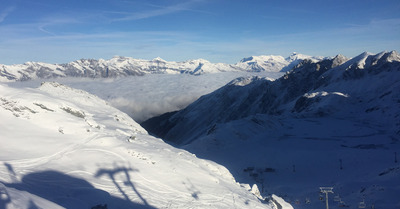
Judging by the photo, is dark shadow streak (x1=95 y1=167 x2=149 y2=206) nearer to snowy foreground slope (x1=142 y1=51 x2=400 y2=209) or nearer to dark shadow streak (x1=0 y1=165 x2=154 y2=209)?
dark shadow streak (x1=0 y1=165 x2=154 y2=209)

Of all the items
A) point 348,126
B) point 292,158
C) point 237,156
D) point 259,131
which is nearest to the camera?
point 292,158

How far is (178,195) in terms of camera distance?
883 inches

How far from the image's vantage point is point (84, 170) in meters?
22.0

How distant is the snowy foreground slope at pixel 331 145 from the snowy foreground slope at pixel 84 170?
2522 centimetres

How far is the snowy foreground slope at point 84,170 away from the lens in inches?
700

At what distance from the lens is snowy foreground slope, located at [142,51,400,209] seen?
50.0 m

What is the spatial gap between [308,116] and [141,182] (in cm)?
13042

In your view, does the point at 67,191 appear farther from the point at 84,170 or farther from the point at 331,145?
the point at 331,145

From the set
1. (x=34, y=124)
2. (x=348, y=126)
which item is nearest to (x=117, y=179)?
(x=34, y=124)

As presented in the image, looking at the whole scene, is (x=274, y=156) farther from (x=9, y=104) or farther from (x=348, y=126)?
(x=9, y=104)

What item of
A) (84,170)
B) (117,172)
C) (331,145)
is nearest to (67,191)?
(84,170)

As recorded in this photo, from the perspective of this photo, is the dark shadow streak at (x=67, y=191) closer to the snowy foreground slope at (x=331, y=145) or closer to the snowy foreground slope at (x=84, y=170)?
the snowy foreground slope at (x=84, y=170)

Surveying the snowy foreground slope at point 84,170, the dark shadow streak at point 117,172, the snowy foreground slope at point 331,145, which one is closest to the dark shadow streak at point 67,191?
the snowy foreground slope at point 84,170

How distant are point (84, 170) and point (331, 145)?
287 ft
